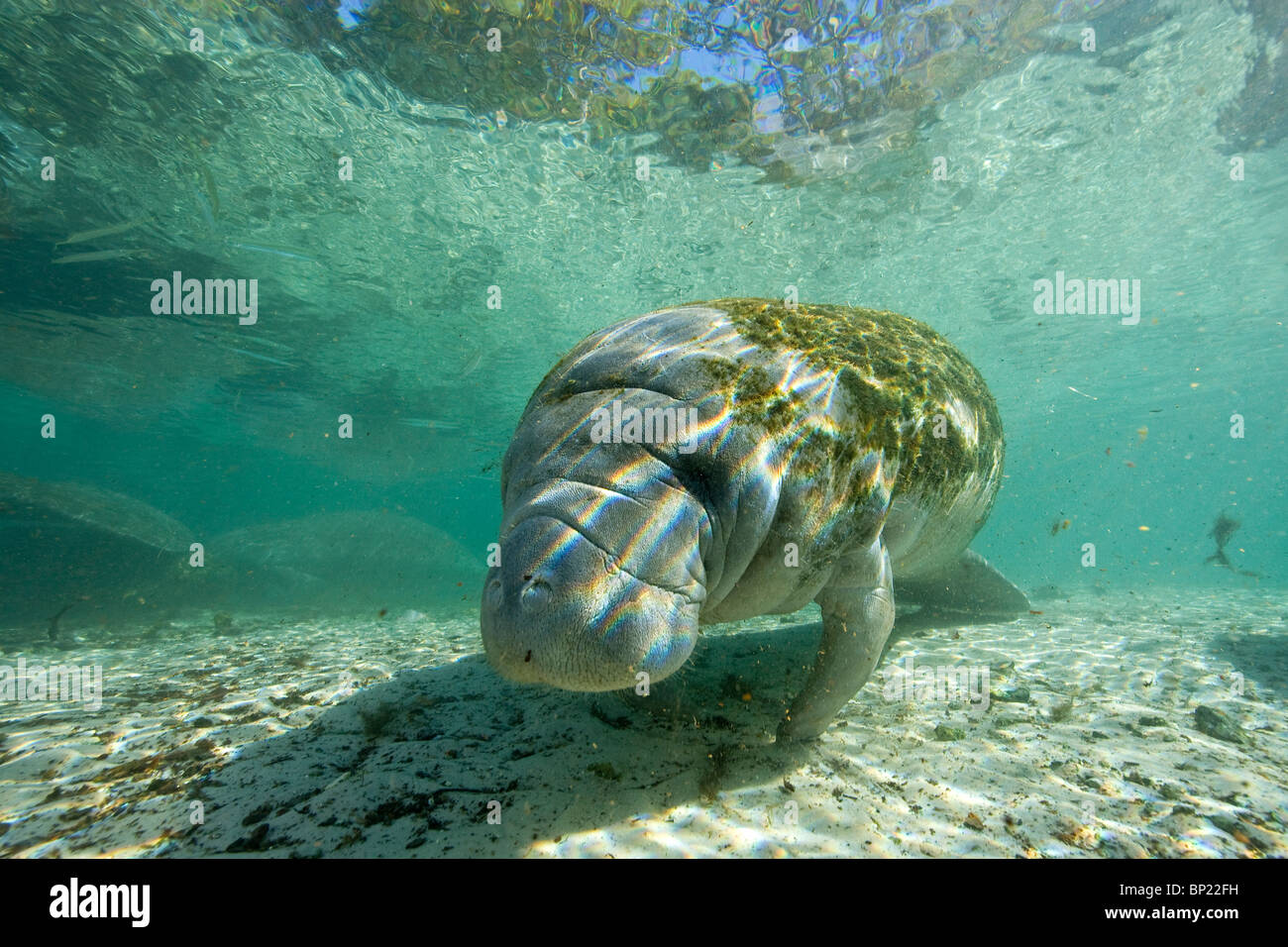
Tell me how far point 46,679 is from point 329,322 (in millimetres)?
14056

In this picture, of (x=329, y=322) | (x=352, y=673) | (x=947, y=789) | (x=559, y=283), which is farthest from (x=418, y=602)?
(x=947, y=789)

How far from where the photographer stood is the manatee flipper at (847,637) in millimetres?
2770

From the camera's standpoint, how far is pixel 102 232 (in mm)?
12414

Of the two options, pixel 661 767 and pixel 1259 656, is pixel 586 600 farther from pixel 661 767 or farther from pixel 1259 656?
pixel 1259 656
